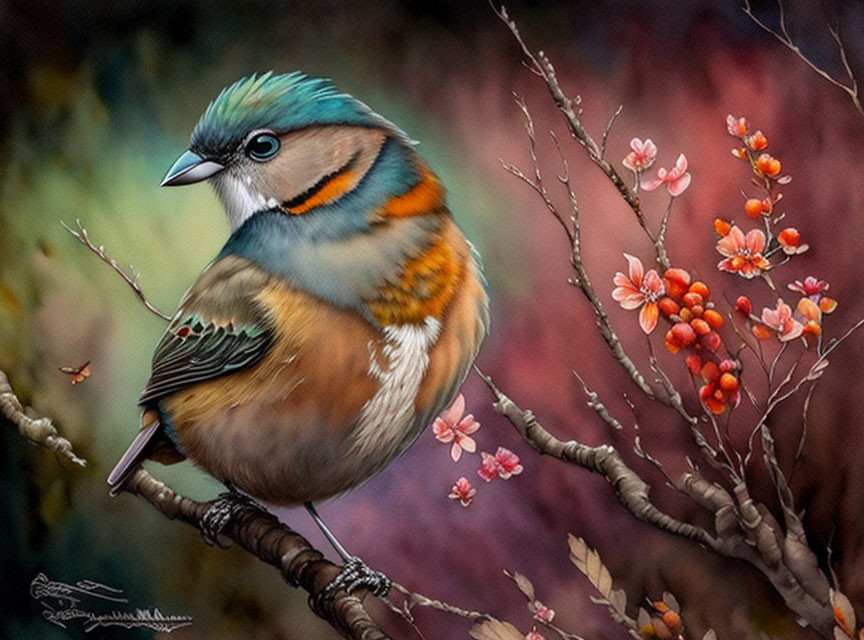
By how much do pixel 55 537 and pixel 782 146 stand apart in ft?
3.67

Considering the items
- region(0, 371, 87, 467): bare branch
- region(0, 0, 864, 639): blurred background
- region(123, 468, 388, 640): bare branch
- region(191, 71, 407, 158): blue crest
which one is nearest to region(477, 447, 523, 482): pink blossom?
region(0, 0, 864, 639): blurred background

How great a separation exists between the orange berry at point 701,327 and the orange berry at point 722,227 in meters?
0.12

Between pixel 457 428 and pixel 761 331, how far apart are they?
0.41 m

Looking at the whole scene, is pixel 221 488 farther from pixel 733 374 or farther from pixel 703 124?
pixel 703 124

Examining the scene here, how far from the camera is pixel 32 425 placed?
1425 mm

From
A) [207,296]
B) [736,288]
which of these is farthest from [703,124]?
[207,296]

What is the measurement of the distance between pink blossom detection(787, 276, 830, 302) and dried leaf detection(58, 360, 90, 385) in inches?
37.9

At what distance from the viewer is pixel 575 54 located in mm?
1346

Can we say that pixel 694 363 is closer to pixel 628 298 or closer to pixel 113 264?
pixel 628 298

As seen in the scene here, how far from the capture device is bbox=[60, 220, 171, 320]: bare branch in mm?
1388

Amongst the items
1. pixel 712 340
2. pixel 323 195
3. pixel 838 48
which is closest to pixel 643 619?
pixel 712 340

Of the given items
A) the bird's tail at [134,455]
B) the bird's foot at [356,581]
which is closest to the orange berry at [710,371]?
the bird's foot at [356,581]

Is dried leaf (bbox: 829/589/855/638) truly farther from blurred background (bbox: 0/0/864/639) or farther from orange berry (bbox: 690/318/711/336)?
orange berry (bbox: 690/318/711/336)
